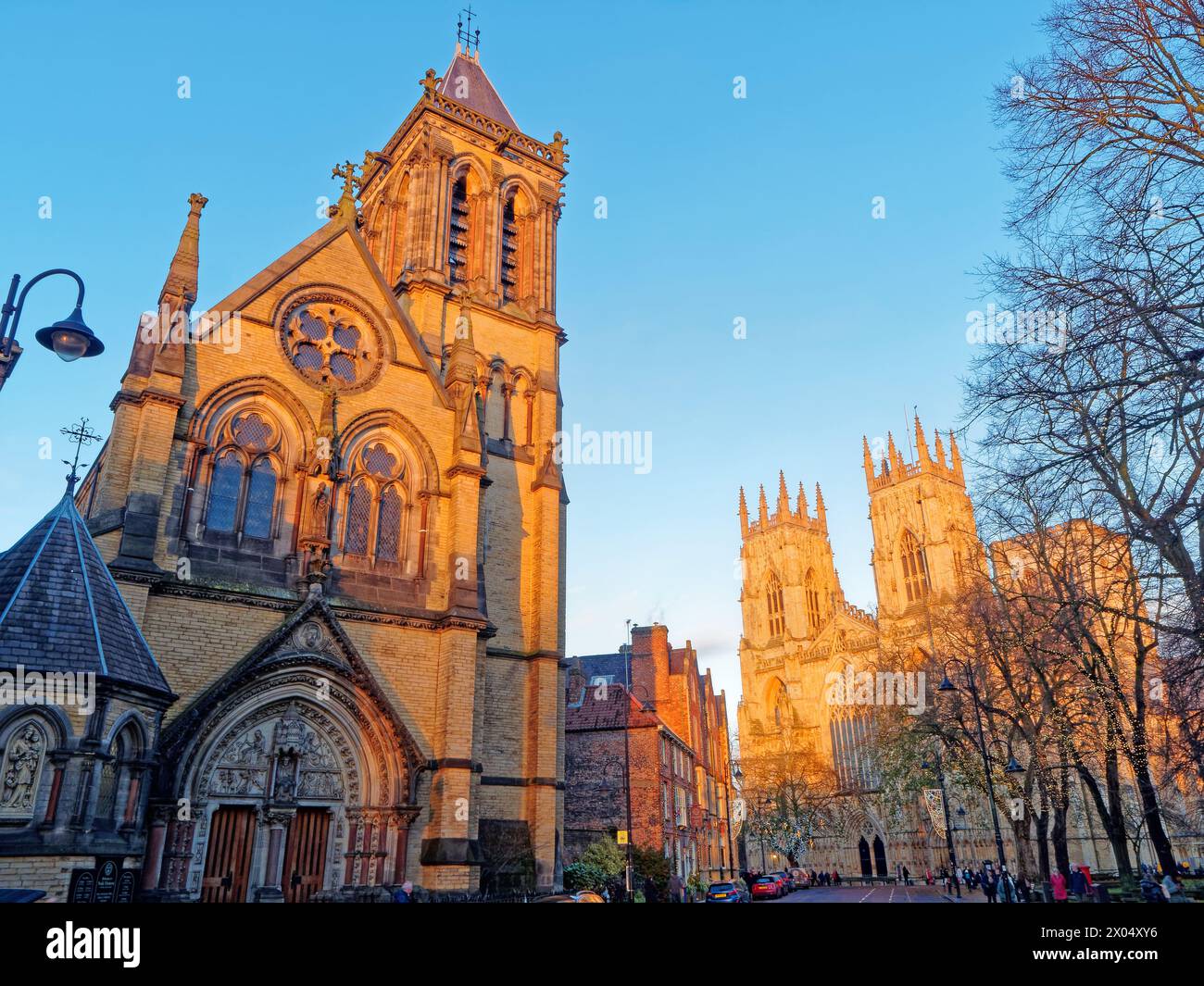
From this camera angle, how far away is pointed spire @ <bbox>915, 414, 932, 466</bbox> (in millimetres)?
91875

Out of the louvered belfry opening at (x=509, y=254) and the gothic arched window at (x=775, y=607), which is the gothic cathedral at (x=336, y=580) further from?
the gothic arched window at (x=775, y=607)

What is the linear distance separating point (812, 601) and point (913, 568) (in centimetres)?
1376

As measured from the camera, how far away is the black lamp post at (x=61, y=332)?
10109mm

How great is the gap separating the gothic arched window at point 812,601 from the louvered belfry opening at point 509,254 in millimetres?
73921

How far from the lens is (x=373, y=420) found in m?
22.8

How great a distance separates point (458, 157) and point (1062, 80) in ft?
82.6

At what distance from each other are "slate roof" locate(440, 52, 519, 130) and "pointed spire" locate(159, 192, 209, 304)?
15886mm

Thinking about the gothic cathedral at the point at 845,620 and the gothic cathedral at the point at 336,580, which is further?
the gothic cathedral at the point at 845,620

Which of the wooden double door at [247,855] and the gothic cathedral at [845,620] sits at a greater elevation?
the gothic cathedral at [845,620]

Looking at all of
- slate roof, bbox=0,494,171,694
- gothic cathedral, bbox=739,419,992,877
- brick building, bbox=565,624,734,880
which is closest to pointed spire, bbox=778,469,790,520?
gothic cathedral, bbox=739,419,992,877

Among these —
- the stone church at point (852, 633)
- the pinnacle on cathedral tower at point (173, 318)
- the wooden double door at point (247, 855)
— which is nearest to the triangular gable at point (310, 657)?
the wooden double door at point (247, 855)

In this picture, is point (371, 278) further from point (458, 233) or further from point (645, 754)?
point (645, 754)

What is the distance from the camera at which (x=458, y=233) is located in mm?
30969
